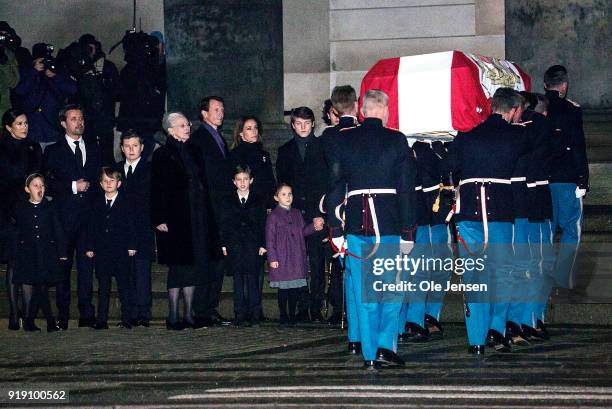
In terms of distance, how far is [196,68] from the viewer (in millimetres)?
19203

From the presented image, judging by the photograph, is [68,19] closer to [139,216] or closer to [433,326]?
[139,216]

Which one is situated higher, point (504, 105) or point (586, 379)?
point (504, 105)

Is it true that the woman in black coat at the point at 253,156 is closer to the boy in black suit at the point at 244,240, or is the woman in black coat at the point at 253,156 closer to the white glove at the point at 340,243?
the boy in black suit at the point at 244,240

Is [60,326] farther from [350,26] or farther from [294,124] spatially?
[350,26]

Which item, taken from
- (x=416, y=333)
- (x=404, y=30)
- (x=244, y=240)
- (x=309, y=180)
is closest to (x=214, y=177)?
(x=244, y=240)

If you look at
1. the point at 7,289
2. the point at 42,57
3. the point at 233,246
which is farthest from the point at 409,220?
the point at 42,57

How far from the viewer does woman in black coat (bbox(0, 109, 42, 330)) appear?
1512cm

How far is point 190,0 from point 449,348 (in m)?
7.66

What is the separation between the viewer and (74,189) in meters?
15.4

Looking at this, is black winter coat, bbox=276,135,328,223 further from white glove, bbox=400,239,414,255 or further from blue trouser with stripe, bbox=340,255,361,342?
white glove, bbox=400,239,414,255

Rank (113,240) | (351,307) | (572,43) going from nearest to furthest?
(351,307)
(113,240)
(572,43)

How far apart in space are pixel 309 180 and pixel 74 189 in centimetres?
220

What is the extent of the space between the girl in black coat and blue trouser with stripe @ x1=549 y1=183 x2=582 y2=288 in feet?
14.8

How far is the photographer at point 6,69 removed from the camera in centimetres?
1753
